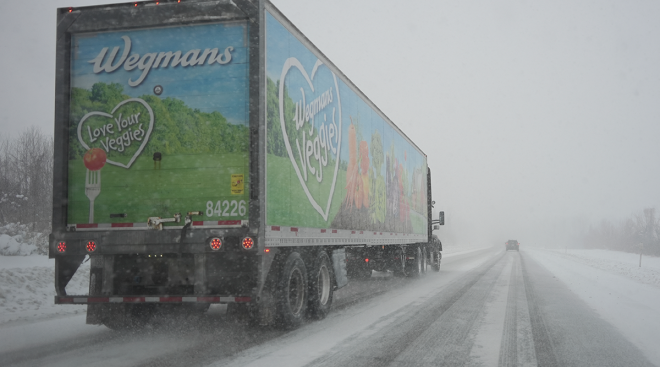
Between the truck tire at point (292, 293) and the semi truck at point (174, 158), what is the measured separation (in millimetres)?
28

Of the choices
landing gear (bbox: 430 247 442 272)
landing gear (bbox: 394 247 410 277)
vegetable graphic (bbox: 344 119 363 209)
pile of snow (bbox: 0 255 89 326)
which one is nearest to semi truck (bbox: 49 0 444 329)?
pile of snow (bbox: 0 255 89 326)

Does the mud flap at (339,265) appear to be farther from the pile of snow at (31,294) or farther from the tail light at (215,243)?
the pile of snow at (31,294)

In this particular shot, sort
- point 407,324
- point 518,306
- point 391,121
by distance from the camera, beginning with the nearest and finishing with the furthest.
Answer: point 407,324 < point 518,306 < point 391,121

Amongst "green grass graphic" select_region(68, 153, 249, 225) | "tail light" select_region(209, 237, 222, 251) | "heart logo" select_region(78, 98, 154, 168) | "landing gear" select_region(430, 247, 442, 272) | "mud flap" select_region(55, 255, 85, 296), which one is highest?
"heart logo" select_region(78, 98, 154, 168)

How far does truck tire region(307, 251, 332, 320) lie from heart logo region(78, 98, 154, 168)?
10.8ft

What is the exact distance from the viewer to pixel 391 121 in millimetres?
14688

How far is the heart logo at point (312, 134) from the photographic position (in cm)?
775

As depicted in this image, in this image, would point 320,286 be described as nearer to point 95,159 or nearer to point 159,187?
point 159,187

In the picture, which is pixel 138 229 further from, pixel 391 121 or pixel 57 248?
pixel 391 121

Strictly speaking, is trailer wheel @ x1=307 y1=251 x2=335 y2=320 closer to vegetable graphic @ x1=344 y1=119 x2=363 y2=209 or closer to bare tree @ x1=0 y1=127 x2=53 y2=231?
vegetable graphic @ x1=344 y1=119 x2=363 y2=209

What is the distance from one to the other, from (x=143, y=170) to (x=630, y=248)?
272ft

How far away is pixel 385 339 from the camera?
692 centimetres

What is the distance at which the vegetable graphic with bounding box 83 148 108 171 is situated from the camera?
22.9ft

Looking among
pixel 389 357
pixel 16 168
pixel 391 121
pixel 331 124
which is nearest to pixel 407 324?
pixel 389 357
